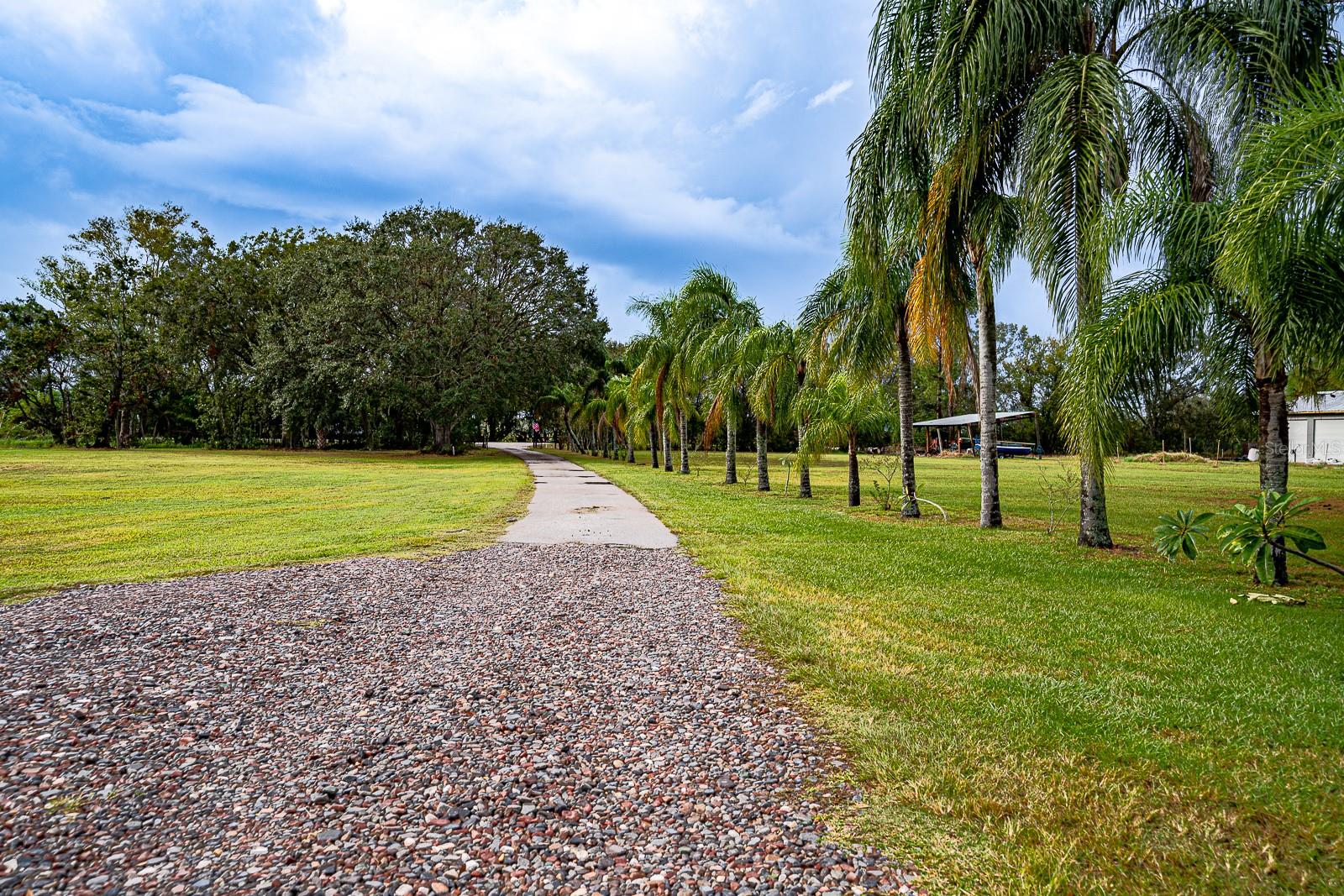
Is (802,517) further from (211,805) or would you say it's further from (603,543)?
(211,805)

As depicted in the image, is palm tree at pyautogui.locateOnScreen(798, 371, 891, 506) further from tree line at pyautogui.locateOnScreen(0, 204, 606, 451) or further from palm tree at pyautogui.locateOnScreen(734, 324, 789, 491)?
tree line at pyautogui.locateOnScreen(0, 204, 606, 451)

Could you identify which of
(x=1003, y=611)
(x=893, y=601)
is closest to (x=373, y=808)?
(x=893, y=601)

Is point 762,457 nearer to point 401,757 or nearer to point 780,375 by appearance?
point 780,375

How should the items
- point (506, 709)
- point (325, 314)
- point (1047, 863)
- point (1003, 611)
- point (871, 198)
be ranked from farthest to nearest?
1. point (325, 314)
2. point (871, 198)
3. point (1003, 611)
4. point (506, 709)
5. point (1047, 863)

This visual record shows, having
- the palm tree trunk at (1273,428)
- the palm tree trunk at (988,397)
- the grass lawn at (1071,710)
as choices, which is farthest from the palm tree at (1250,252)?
the palm tree trunk at (988,397)

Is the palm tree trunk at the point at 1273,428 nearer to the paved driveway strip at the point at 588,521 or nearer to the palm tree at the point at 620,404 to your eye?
the paved driveway strip at the point at 588,521

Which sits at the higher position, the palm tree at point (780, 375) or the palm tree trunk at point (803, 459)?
the palm tree at point (780, 375)

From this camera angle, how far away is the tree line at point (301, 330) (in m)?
38.0

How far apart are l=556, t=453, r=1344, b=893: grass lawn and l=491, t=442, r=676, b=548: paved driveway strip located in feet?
6.68

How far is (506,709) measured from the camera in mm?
3576

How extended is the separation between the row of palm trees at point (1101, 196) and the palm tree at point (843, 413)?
0.56 metres

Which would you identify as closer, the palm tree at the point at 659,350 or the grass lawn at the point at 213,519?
the grass lawn at the point at 213,519

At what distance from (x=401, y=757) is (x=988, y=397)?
10391 mm

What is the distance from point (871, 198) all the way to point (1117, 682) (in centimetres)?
843
